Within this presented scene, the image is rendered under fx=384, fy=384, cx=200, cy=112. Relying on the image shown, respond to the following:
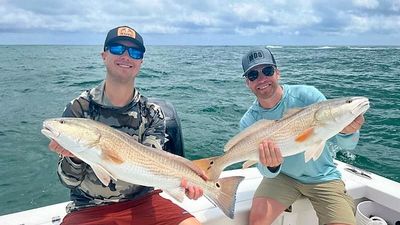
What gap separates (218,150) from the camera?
892 cm

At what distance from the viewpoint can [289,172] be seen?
12.6 ft

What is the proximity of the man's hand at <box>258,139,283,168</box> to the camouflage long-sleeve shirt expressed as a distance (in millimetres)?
893

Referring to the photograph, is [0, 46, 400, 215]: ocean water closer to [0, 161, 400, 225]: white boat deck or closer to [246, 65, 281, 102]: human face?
[0, 161, 400, 225]: white boat deck

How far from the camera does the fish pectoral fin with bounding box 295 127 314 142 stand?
3086 mm

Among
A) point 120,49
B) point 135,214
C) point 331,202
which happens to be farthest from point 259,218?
point 120,49

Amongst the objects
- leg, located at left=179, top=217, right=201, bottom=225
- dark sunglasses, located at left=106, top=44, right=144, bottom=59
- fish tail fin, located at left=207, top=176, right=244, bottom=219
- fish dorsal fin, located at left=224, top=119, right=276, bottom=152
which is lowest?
leg, located at left=179, top=217, right=201, bottom=225

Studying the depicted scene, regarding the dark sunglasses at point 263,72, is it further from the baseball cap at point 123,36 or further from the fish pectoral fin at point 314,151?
the baseball cap at point 123,36

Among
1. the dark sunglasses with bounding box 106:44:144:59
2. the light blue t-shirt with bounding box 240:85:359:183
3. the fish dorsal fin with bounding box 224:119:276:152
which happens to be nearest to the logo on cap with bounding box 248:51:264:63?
the light blue t-shirt with bounding box 240:85:359:183

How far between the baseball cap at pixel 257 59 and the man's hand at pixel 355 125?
0.91 meters

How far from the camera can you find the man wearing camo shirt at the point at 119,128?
321 cm

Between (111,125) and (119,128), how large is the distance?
0.24ft

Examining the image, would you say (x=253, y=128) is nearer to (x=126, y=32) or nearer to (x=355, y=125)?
(x=355, y=125)

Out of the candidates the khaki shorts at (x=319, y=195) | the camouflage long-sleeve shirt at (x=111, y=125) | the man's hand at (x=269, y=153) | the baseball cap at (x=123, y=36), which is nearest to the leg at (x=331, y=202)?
the khaki shorts at (x=319, y=195)

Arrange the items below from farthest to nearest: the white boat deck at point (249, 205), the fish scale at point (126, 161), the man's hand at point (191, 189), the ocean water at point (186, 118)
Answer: the ocean water at point (186, 118)
the white boat deck at point (249, 205)
the man's hand at point (191, 189)
the fish scale at point (126, 161)
